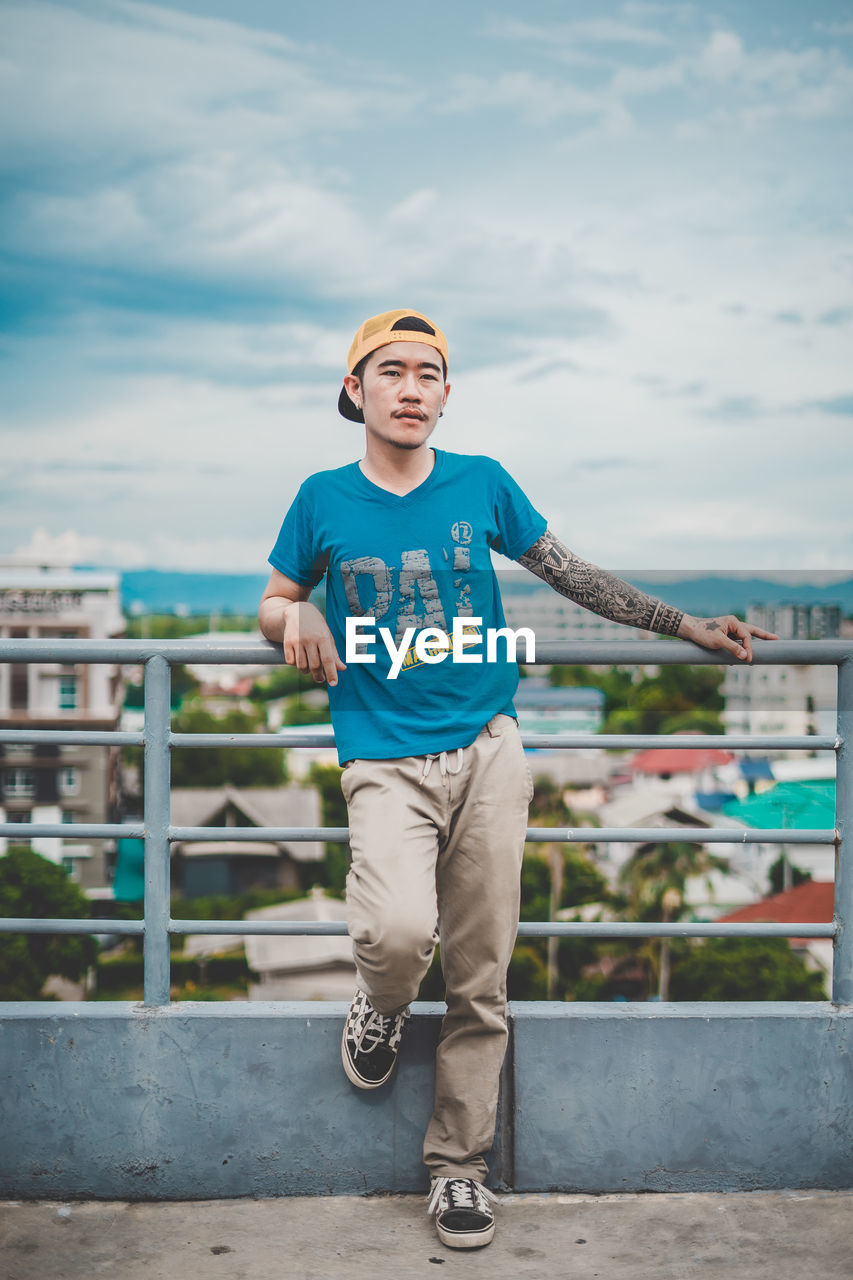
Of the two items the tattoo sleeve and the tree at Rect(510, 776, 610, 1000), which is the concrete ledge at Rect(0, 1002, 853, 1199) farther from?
the tree at Rect(510, 776, 610, 1000)

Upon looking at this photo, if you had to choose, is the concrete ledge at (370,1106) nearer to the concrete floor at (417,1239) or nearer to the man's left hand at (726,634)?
the concrete floor at (417,1239)

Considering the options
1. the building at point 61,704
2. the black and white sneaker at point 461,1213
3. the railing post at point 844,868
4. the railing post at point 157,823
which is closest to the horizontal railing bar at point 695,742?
the railing post at point 844,868

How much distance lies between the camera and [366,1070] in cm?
297

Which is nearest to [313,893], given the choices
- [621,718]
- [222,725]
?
[222,725]

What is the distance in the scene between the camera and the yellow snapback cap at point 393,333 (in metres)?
2.96

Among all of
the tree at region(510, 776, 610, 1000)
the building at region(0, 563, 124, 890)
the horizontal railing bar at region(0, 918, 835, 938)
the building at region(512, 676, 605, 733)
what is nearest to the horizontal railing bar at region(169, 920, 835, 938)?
the horizontal railing bar at region(0, 918, 835, 938)

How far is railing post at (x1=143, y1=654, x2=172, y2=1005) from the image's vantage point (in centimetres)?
307

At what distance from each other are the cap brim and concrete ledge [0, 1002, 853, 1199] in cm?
159

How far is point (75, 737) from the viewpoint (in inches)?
110

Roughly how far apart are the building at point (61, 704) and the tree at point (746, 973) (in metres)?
40.9

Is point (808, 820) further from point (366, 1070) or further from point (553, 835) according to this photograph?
point (366, 1070)

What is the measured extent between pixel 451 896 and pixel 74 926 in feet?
3.31

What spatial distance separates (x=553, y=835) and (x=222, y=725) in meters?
104

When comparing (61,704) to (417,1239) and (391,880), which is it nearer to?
(417,1239)
